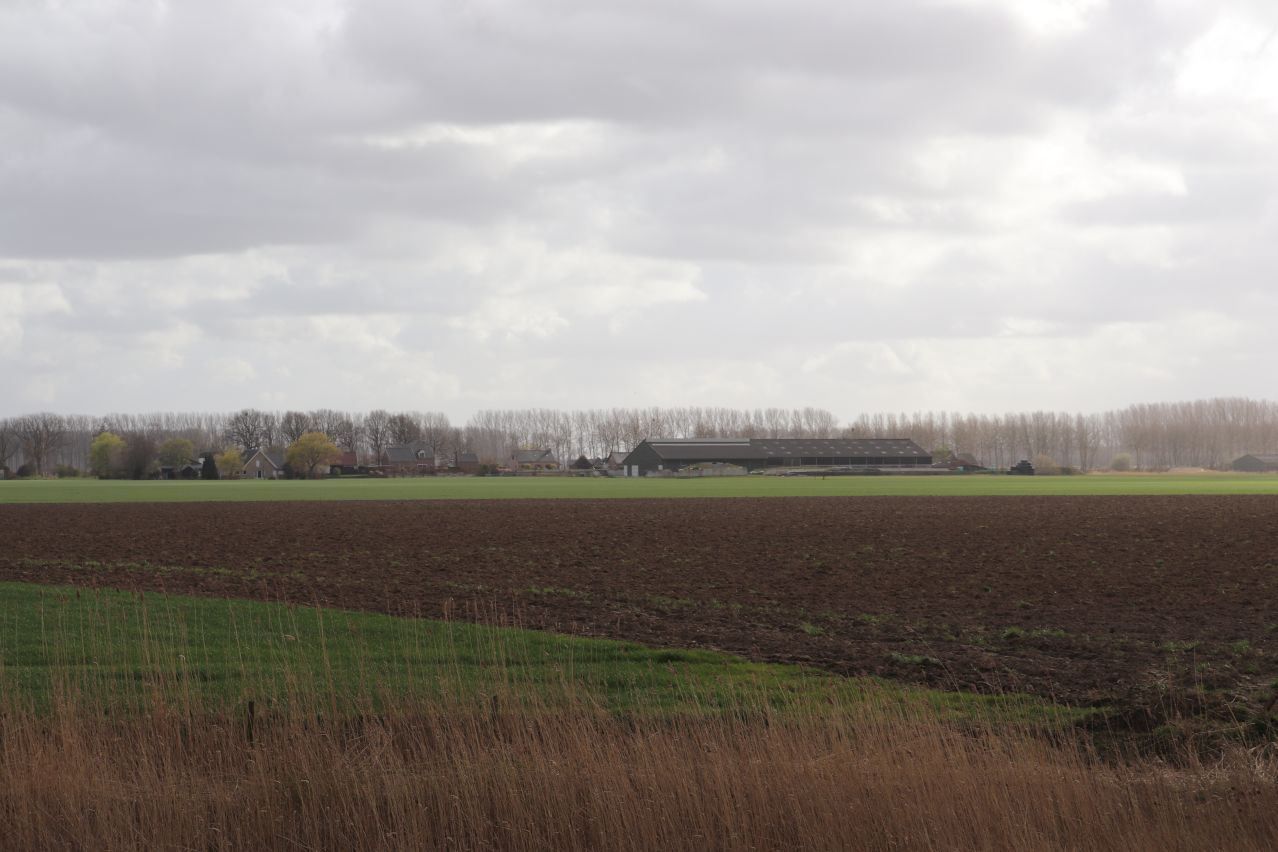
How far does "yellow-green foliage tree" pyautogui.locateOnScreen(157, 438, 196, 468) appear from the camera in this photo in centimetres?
19088

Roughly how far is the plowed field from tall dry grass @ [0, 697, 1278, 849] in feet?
10.6

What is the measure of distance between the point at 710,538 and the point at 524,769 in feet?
109

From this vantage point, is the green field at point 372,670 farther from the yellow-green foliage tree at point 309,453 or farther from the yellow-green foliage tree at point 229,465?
the yellow-green foliage tree at point 229,465

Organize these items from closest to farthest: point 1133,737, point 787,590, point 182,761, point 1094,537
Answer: point 182,761
point 1133,737
point 787,590
point 1094,537

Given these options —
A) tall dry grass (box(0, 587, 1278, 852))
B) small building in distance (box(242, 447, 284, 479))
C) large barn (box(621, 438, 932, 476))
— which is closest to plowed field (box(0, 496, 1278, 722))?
tall dry grass (box(0, 587, 1278, 852))

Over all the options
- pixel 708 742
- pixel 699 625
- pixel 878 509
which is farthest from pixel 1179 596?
pixel 878 509

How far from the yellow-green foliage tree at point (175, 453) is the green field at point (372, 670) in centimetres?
18330

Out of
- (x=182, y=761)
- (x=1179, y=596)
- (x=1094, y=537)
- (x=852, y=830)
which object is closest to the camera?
(x=852, y=830)

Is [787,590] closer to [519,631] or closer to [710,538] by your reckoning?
[519,631]

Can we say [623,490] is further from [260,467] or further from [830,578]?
[260,467]

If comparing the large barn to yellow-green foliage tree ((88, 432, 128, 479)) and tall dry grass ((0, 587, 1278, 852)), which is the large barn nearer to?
yellow-green foliage tree ((88, 432, 128, 479))

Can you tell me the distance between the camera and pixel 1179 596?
82.3ft

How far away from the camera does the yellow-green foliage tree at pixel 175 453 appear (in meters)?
191

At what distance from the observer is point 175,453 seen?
192 m
